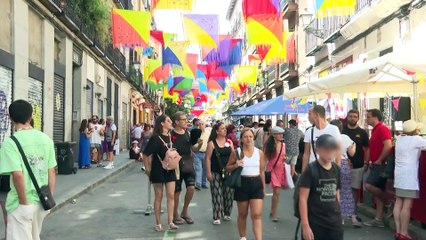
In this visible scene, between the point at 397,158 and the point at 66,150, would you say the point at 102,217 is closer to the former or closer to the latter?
the point at 397,158

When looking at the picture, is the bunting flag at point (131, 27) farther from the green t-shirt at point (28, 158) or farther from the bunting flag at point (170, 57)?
the green t-shirt at point (28, 158)

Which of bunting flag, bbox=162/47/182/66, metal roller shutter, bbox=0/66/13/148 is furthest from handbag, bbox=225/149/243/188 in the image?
bunting flag, bbox=162/47/182/66

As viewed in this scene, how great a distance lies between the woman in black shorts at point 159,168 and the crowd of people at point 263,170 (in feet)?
0.05

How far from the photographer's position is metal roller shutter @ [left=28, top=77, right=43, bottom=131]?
1385 cm

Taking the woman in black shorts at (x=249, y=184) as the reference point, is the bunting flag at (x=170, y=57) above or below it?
above

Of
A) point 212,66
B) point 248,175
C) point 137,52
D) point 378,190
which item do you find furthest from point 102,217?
point 137,52

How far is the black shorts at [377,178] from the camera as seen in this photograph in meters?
7.63

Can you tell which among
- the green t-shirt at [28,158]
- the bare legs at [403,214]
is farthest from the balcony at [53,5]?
the bare legs at [403,214]

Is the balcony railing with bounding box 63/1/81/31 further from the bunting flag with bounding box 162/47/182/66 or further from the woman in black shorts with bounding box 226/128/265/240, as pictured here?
the woman in black shorts with bounding box 226/128/265/240

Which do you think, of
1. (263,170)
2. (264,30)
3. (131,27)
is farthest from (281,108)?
(263,170)

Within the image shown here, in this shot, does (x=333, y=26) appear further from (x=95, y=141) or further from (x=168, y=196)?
(x=168, y=196)

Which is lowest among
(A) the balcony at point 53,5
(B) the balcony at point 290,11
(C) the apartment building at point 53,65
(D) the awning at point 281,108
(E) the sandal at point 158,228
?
(E) the sandal at point 158,228

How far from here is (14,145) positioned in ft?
13.6

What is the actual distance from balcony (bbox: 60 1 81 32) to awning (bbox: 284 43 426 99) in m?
8.16
